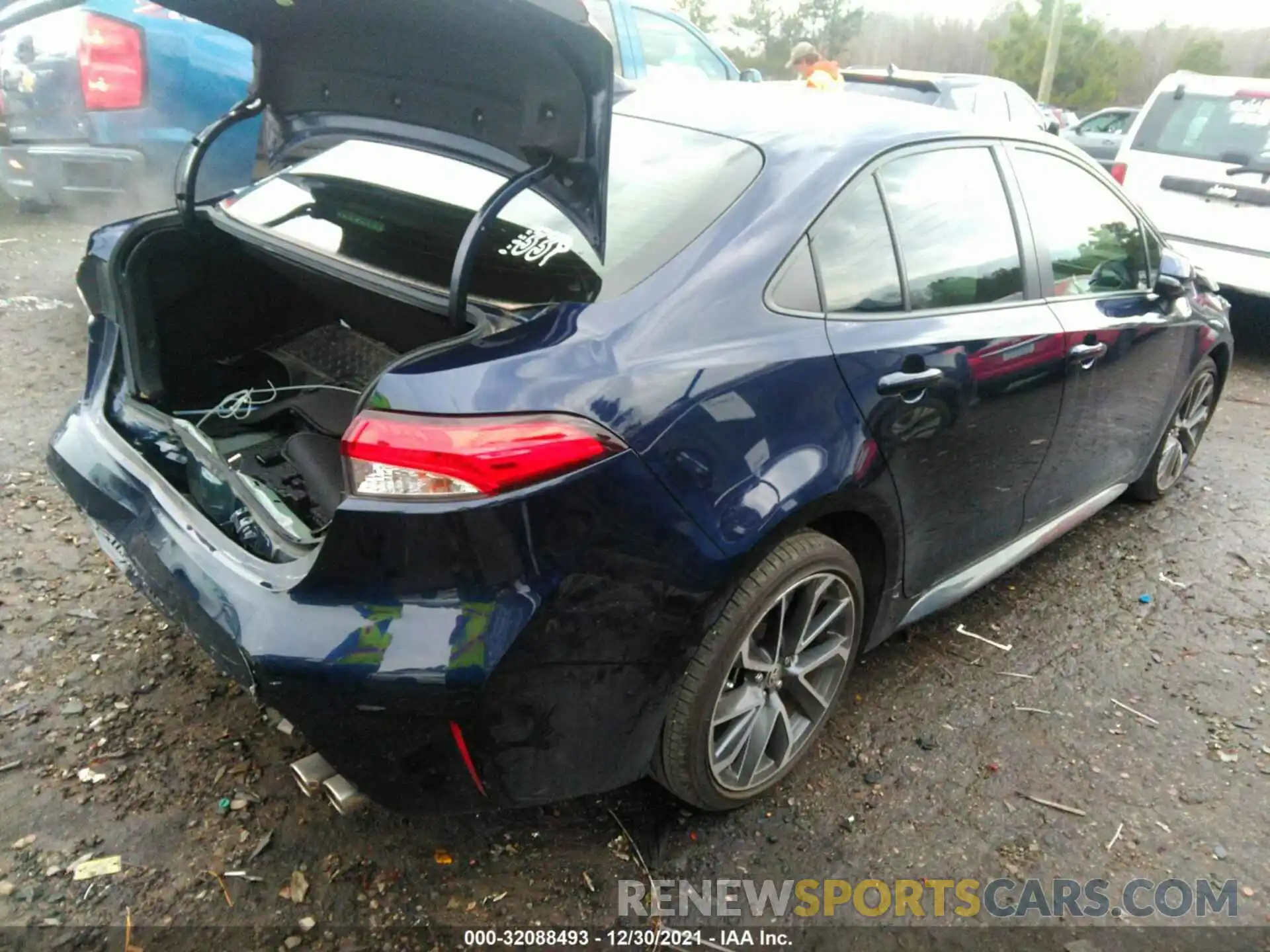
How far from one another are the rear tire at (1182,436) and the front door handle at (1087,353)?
115 centimetres

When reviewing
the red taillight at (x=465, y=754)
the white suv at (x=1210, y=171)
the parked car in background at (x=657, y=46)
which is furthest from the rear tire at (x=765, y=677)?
the white suv at (x=1210, y=171)

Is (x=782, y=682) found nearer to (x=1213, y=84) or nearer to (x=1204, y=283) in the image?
(x=1204, y=283)

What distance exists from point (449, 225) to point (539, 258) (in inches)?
14.8

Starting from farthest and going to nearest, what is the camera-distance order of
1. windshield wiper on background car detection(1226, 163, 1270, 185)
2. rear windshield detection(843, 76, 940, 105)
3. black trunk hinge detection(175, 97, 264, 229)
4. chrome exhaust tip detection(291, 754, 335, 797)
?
1. rear windshield detection(843, 76, 940, 105)
2. windshield wiper on background car detection(1226, 163, 1270, 185)
3. black trunk hinge detection(175, 97, 264, 229)
4. chrome exhaust tip detection(291, 754, 335, 797)

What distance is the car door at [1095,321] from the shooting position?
288 centimetres

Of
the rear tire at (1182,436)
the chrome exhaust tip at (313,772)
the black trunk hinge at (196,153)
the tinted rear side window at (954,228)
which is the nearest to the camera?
the chrome exhaust tip at (313,772)

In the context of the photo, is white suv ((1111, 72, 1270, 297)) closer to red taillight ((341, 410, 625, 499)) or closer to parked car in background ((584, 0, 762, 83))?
parked car in background ((584, 0, 762, 83))

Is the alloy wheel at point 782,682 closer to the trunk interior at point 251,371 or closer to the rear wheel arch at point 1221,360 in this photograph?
the trunk interior at point 251,371

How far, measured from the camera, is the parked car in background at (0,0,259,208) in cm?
520

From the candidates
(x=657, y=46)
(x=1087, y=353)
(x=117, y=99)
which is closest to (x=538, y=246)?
(x=1087, y=353)

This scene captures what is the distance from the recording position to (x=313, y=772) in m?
1.94

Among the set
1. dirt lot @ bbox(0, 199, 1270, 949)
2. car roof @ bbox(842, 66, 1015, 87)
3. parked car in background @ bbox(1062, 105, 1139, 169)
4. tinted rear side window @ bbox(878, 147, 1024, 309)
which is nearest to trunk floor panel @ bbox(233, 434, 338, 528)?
dirt lot @ bbox(0, 199, 1270, 949)

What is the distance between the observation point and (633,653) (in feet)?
6.05

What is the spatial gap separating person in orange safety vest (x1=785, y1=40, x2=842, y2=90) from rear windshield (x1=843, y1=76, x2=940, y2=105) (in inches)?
21.6
